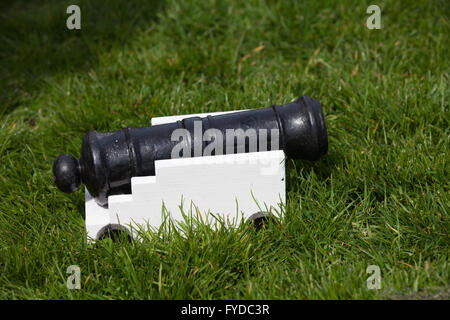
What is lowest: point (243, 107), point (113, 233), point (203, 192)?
point (113, 233)

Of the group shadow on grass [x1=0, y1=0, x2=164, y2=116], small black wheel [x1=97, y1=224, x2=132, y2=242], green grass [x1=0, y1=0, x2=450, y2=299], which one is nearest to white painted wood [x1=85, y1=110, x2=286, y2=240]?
small black wheel [x1=97, y1=224, x2=132, y2=242]

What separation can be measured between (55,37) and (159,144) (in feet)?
9.42

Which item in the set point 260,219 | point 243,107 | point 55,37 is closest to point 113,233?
point 260,219

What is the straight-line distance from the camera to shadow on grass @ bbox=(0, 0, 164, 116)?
16.7 feet

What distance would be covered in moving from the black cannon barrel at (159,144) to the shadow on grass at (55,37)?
1.87m

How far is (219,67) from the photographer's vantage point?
15.9ft

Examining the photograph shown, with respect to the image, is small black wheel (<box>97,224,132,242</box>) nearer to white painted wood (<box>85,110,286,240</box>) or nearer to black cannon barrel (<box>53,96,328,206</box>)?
white painted wood (<box>85,110,286,240</box>)

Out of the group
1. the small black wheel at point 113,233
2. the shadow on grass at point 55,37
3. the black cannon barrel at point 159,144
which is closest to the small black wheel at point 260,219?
the black cannon barrel at point 159,144

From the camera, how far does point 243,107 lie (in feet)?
14.3

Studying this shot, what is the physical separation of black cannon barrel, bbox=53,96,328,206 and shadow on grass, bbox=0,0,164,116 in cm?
187

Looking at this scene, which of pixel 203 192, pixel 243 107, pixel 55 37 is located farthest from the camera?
pixel 55 37

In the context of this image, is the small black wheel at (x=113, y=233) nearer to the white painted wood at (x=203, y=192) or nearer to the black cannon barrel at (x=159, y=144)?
the white painted wood at (x=203, y=192)

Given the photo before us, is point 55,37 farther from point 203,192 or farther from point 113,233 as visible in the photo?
point 203,192

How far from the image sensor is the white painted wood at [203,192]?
10.3ft
